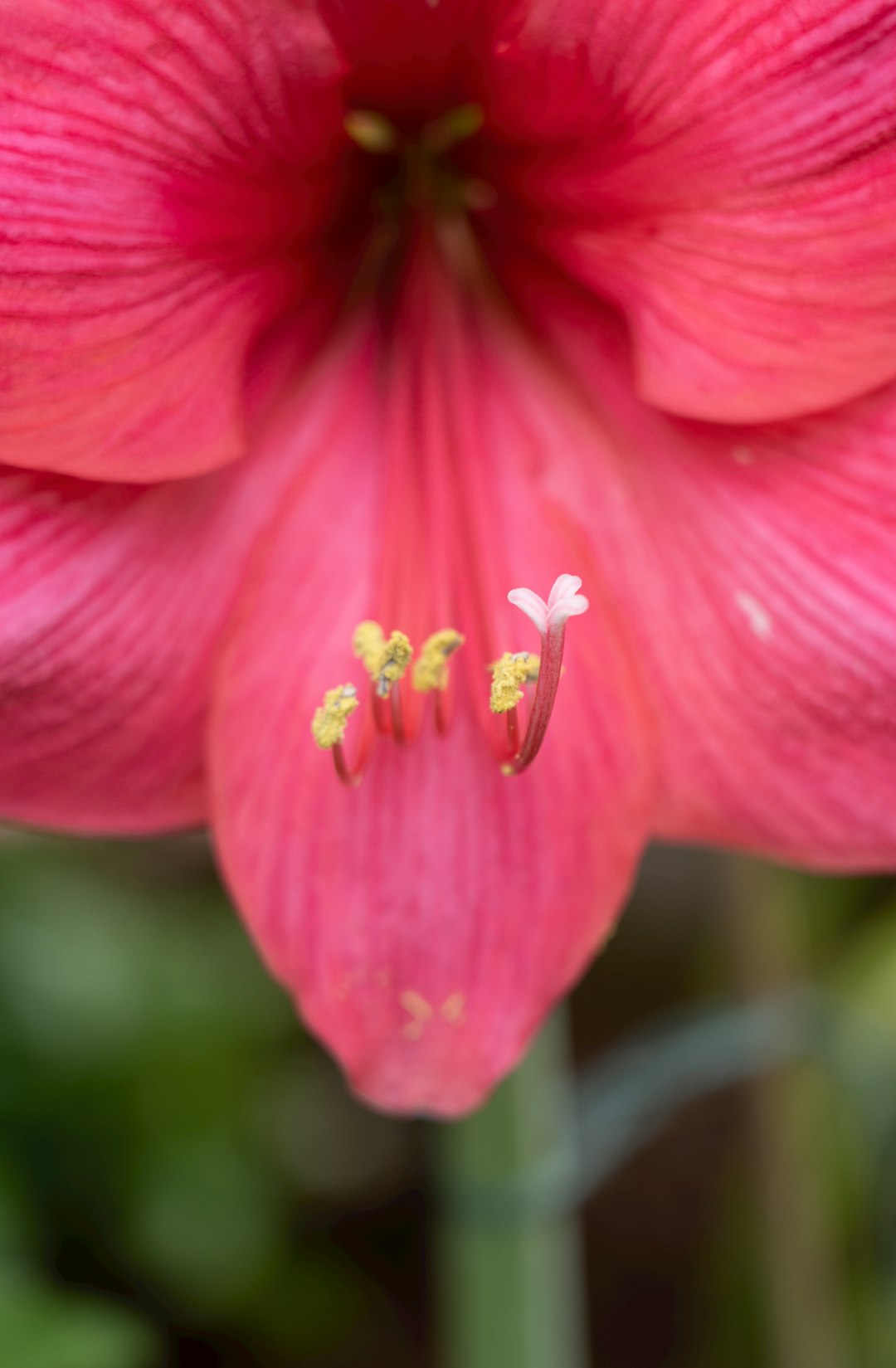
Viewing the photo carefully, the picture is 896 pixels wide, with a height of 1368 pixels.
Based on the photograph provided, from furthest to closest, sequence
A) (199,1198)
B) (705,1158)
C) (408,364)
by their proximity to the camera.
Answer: (705,1158) → (199,1198) → (408,364)

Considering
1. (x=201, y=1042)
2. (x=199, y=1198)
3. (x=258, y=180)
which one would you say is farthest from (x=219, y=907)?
(x=258, y=180)

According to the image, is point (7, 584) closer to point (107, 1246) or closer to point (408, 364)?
point (408, 364)

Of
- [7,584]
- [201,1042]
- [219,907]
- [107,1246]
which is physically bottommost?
[107,1246]

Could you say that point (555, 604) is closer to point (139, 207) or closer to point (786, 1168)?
point (139, 207)

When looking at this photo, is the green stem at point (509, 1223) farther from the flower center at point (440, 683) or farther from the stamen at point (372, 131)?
the stamen at point (372, 131)

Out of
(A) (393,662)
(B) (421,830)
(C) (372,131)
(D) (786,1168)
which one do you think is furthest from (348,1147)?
(C) (372,131)

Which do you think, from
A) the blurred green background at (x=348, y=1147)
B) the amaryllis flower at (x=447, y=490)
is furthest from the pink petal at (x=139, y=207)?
the blurred green background at (x=348, y=1147)

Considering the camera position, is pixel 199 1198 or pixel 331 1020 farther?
pixel 199 1198

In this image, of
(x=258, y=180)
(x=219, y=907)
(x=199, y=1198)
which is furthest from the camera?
(x=219, y=907)

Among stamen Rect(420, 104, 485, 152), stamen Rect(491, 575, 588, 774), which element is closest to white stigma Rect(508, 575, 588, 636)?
stamen Rect(491, 575, 588, 774)
